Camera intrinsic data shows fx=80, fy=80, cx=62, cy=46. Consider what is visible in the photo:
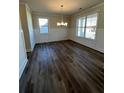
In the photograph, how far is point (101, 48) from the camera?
437 centimetres

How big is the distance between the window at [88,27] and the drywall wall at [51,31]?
6.24ft

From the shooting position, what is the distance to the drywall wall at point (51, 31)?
6.80 metres

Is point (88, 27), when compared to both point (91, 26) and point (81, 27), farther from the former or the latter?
point (81, 27)

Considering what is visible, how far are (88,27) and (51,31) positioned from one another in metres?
3.48

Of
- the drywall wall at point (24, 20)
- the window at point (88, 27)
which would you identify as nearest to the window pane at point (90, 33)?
the window at point (88, 27)

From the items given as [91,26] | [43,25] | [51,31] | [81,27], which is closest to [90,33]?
[91,26]

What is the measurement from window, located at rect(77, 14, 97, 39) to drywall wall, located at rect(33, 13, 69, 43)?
190 centimetres

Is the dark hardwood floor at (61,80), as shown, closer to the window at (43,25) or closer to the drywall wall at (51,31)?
the drywall wall at (51,31)

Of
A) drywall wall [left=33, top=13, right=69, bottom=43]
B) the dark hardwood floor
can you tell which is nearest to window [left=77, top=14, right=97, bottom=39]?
drywall wall [left=33, top=13, right=69, bottom=43]

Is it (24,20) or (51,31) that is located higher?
(24,20)

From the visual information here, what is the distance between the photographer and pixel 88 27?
18.4 feet

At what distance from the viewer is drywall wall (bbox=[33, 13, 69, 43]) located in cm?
680

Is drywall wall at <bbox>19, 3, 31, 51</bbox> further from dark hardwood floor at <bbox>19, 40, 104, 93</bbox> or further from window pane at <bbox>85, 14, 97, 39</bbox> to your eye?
window pane at <bbox>85, 14, 97, 39</bbox>
